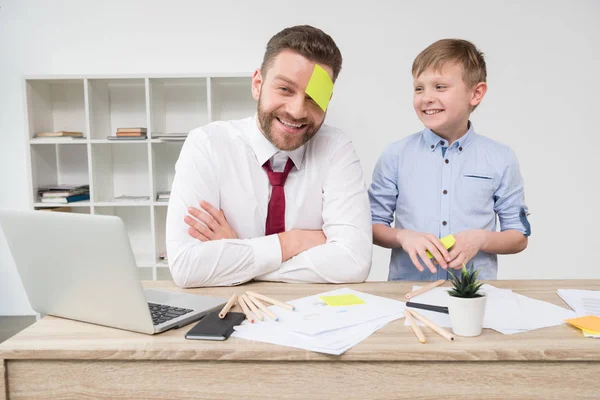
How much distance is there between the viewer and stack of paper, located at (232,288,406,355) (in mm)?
848

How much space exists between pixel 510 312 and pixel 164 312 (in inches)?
30.2

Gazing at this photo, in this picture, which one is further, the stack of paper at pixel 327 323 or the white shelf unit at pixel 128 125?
the white shelf unit at pixel 128 125

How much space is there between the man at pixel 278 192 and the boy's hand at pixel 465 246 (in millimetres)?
248

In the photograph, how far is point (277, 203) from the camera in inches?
62.1

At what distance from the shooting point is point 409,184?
171 centimetres

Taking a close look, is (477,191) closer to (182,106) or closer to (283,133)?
(283,133)

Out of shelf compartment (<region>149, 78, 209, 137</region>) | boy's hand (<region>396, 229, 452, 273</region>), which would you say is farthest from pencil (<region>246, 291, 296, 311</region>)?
shelf compartment (<region>149, 78, 209, 137</region>)

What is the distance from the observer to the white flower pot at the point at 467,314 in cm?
85

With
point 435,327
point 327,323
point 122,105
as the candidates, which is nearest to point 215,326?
point 327,323

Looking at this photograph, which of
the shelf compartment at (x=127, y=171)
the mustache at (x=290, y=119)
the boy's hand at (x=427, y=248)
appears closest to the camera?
the boy's hand at (x=427, y=248)

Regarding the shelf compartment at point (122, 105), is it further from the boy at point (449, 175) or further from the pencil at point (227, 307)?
the pencil at point (227, 307)

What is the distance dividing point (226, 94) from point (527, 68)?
224 cm

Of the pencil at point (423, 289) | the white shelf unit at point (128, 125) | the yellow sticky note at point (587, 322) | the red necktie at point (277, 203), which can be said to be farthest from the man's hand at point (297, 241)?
the white shelf unit at point (128, 125)

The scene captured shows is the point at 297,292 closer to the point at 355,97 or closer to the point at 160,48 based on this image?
the point at 355,97
